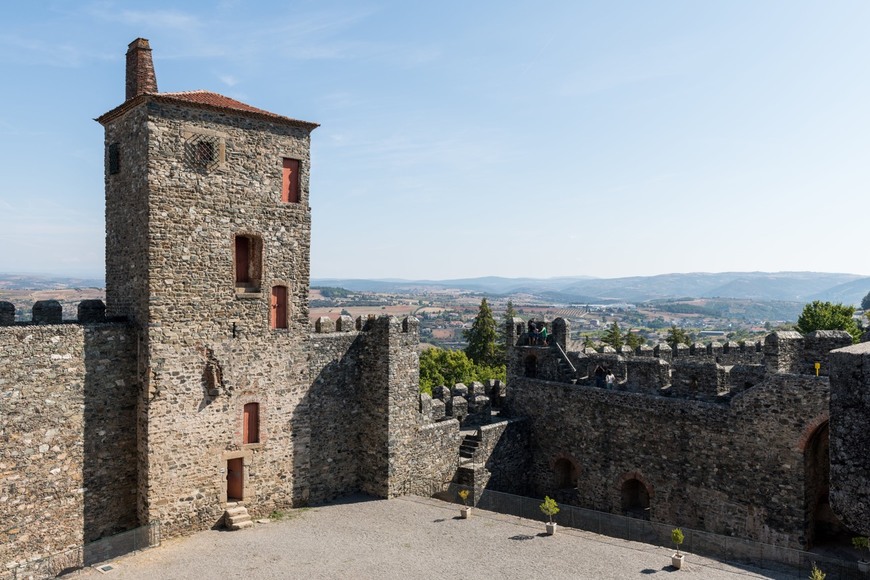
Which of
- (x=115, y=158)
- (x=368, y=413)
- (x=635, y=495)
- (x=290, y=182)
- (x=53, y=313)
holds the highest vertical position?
(x=115, y=158)

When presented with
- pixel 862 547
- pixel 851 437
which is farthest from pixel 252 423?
pixel 851 437

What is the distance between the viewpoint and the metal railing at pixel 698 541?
15.7 m

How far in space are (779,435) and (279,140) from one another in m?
16.7

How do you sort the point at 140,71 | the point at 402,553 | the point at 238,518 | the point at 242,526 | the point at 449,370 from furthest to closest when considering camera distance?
1. the point at 449,370
2. the point at 238,518
3. the point at 242,526
4. the point at 140,71
5. the point at 402,553

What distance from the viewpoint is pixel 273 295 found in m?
19.6

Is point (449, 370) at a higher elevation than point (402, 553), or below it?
higher

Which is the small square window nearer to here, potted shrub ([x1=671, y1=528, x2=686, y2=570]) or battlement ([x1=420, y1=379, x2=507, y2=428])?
battlement ([x1=420, y1=379, x2=507, y2=428])

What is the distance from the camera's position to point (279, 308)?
19766 mm

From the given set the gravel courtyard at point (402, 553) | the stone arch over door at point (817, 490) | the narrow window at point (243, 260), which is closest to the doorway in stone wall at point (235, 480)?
the gravel courtyard at point (402, 553)

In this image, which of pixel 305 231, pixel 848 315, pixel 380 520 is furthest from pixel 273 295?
pixel 848 315

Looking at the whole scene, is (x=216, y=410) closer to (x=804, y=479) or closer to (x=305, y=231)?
(x=305, y=231)

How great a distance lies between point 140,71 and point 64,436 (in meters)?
9.83

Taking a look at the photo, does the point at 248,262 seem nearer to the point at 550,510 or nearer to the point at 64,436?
the point at 64,436

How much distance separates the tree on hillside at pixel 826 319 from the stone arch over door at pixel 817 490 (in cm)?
2135
